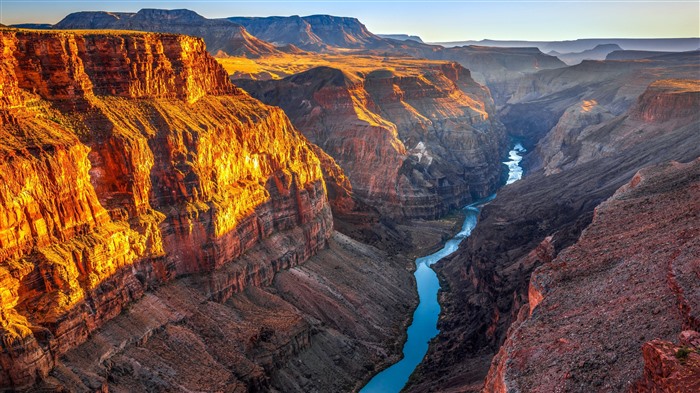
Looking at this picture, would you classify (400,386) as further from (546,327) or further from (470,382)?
(546,327)

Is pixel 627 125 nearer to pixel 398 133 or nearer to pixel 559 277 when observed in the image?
pixel 398 133

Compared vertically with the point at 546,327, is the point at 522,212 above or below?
below

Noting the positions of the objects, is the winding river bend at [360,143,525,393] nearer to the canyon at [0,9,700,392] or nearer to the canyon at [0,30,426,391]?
the canyon at [0,9,700,392]

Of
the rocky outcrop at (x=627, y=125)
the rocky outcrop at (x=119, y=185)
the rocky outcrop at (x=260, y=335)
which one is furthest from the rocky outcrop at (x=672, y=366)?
the rocky outcrop at (x=627, y=125)

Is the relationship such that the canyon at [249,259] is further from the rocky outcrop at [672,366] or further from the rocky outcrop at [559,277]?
the rocky outcrop at [559,277]

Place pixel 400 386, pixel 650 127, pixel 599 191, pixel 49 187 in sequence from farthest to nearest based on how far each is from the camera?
pixel 650 127
pixel 599 191
pixel 400 386
pixel 49 187

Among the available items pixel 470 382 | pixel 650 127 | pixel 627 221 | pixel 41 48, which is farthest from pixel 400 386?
pixel 650 127
